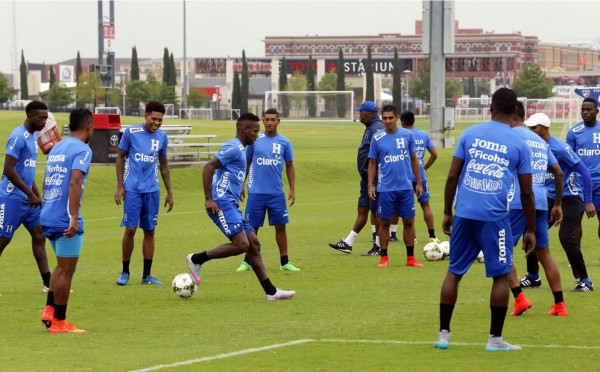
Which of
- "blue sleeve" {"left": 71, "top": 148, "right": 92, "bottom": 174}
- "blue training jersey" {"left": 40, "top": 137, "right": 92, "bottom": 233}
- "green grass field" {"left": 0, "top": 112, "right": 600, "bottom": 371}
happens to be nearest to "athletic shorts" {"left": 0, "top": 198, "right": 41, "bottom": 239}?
"green grass field" {"left": 0, "top": 112, "right": 600, "bottom": 371}

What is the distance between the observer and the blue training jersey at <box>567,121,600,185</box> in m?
15.3

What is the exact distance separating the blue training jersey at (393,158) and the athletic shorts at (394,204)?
0.07 metres

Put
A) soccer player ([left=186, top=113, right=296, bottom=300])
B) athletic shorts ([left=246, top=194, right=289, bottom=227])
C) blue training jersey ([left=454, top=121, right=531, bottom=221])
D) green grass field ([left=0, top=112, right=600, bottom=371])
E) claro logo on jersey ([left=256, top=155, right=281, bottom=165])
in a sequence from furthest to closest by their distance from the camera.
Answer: claro logo on jersey ([left=256, top=155, right=281, bottom=165]) < athletic shorts ([left=246, top=194, right=289, bottom=227]) < soccer player ([left=186, top=113, right=296, bottom=300]) < blue training jersey ([left=454, top=121, right=531, bottom=221]) < green grass field ([left=0, top=112, right=600, bottom=371])

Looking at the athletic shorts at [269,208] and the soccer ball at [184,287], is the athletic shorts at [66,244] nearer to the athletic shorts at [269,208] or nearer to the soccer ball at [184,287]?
the soccer ball at [184,287]

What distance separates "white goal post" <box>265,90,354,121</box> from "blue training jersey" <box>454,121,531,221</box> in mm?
74217

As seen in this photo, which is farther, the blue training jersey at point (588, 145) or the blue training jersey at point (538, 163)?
the blue training jersey at point (588, 145)

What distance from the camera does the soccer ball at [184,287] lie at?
13336mm

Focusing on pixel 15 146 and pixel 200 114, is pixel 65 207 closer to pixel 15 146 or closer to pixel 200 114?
pixel 15 146

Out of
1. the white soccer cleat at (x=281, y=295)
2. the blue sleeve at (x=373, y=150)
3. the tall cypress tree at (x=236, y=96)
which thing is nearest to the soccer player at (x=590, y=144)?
the blue sleeve at (x=373, y=150)

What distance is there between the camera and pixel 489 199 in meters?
9.75

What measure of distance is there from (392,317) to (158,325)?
7.74 feet

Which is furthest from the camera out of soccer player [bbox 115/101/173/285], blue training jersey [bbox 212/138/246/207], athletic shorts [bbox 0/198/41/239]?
soccer player [bbox 115/101/173/285]

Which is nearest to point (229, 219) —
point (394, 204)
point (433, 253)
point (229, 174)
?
point (229, 174)

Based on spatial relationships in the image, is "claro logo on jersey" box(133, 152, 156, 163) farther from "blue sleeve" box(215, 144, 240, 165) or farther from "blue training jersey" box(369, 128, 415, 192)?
"blue training jersey" box(369, 128, 415, 192)
